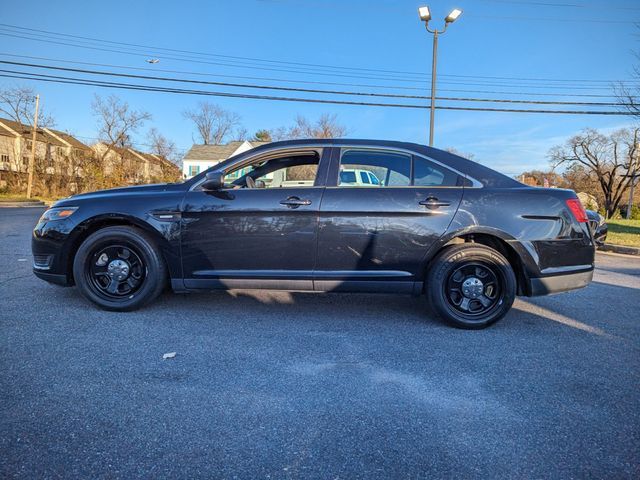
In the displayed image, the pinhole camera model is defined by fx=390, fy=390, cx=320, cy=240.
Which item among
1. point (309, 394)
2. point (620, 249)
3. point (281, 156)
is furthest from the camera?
point (620, 249)

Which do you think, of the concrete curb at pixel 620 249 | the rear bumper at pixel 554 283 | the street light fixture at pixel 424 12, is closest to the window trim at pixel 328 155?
the rear bumper at pixel 554 283

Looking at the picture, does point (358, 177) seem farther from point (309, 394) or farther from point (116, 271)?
point (116, 271)

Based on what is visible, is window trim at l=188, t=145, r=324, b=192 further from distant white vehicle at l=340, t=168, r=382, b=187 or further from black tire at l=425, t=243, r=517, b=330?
black tire at l=425, t=243, r=517, b=330

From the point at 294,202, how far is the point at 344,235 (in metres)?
0.53

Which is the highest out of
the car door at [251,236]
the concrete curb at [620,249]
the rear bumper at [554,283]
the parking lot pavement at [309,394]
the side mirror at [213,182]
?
the side mirror at [213,182]

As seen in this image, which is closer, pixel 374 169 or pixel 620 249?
pixel 374 169

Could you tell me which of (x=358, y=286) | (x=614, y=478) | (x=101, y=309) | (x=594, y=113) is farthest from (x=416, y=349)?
(x=594, y=113)

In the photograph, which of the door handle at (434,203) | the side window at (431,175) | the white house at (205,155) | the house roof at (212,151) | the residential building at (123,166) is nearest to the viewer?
the door handle at (434,203)

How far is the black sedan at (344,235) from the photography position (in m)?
3.39

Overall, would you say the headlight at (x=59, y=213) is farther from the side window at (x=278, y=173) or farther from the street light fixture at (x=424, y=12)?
the street light fixture at (x=424, y=12)

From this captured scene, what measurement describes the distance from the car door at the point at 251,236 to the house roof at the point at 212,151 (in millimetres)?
48814

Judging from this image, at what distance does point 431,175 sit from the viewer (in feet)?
11.6

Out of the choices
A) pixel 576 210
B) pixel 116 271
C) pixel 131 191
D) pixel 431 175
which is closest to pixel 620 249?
pixel 576 210

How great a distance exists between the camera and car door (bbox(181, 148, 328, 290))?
135 inches
